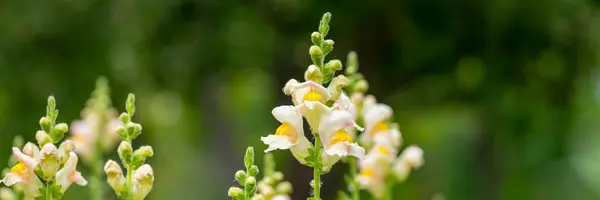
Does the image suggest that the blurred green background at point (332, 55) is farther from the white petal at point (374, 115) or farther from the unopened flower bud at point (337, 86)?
the unopened flower bud at point (337, 86)

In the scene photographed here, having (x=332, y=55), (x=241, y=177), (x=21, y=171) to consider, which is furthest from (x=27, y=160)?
(x=332, y=55)

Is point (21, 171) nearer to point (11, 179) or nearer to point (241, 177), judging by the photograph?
point (11, 179)

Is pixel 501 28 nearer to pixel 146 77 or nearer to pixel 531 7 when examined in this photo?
pixel 531 7

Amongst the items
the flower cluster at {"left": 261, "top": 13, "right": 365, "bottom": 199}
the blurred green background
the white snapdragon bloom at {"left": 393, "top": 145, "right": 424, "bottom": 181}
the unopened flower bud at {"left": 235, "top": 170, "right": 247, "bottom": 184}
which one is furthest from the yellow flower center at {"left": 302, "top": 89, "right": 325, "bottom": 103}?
the blurred green background

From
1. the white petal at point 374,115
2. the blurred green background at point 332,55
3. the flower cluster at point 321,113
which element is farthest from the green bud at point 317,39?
the blurred green background at point 332,55

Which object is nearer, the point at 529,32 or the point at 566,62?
the point at 529,32

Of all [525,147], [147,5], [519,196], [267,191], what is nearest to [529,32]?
[525,147]

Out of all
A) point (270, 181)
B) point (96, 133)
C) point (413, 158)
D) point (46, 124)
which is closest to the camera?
point (46, 124)
